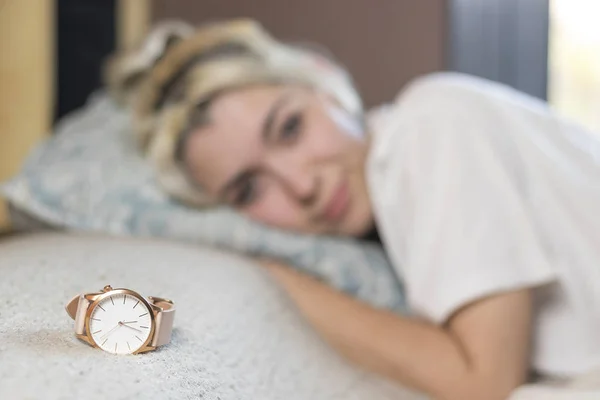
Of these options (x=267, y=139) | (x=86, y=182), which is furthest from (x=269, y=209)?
(x=86, y=182)

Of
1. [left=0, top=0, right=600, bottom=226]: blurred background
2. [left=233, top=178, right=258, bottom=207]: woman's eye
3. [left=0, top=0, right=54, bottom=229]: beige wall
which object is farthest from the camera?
[left=0, top=0, right=600, bottom=226]: blurred background

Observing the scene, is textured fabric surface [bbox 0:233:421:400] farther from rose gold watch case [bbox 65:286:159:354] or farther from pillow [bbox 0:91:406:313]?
pillow [bbox 0:91:406:313]

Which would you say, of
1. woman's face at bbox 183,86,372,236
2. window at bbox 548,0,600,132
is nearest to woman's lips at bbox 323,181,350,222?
woman's face at bbox 183,86,372,236

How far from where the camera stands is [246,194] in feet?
4.11

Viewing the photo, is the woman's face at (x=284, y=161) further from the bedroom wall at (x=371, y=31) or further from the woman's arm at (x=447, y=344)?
the bedroom wall at (x=371, y=31)

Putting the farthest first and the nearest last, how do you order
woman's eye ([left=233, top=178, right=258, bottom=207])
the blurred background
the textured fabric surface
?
the blurred background < woman's eye ([left=233, top=178, right=258, bottom=207]) < the textured fabric surface

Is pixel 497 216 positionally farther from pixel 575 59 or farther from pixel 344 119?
pixel 575 59

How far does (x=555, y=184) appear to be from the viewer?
1.01m

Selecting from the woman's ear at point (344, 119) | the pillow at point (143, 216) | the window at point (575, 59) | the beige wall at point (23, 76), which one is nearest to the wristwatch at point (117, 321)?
the pillow at point (143, 216)

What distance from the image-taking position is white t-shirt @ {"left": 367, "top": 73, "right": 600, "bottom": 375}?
3.06 ft

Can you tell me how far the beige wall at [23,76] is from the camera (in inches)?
61.4

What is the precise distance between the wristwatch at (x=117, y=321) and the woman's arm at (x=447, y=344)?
433 millimetres

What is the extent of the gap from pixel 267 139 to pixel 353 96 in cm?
27

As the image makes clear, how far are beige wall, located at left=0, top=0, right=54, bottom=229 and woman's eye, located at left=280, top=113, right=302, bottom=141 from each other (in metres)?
0.72
